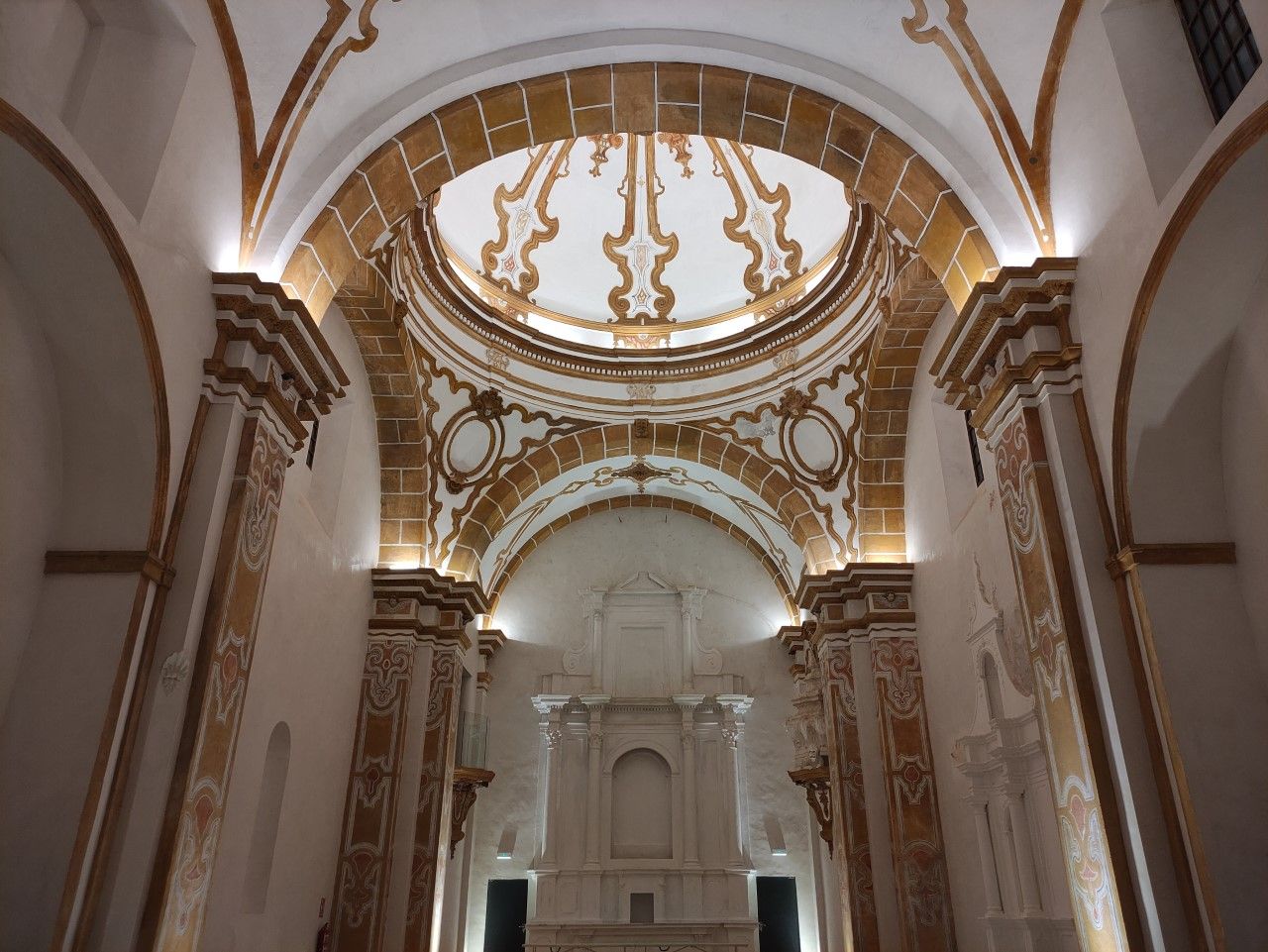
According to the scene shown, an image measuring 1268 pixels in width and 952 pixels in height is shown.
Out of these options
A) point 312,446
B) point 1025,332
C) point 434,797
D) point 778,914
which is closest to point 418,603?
point 434,797

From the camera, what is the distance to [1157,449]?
4441 mm

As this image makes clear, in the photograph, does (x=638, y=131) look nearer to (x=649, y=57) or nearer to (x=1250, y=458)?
(x=649, y=57)

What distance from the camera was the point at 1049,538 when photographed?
182 inches

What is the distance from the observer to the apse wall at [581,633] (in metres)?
12.0

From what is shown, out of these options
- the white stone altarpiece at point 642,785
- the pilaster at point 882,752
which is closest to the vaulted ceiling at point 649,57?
the pilaster at point 882,752

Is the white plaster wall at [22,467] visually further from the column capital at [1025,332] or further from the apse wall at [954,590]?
the apse wall at [954,590]

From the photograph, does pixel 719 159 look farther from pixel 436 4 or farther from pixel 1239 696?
pixel 1239 696

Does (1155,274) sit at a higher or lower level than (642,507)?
lower

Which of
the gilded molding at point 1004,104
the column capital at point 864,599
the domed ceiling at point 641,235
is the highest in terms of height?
the domed ceiling at point 641,235

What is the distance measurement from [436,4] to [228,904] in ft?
19.0

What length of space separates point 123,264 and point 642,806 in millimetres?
9879

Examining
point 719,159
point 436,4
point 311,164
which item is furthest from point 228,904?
point 719,159

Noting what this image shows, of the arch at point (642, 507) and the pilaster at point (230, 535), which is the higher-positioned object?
the arch at point (642, 507)

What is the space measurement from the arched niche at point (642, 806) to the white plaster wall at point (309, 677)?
4.40 metres
